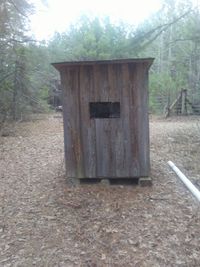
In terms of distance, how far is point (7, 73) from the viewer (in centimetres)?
1059

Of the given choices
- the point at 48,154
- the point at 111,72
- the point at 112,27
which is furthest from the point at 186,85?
the point at 111,72

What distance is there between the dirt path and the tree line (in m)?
3.36

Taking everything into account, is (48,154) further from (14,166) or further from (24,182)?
(24,182)

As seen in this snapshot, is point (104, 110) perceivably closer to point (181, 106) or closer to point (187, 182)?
point (187, 182)

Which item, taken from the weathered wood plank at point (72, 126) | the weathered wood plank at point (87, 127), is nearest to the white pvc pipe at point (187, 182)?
the weathered wood plank at point (87, 127)

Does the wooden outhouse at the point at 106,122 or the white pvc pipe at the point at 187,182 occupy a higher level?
the wooden outhouse at the point at 106,122

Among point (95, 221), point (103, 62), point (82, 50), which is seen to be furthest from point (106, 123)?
point (82, 50)

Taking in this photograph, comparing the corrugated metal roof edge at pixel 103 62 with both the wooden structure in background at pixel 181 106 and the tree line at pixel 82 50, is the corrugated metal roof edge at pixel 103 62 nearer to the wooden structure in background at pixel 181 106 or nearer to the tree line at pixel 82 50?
the tree line at pixel 82 50

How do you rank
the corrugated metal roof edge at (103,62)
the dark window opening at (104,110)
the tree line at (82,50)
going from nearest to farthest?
the corrugated metal roof edge at (103,62) → the dark window opening at (104,110) → the tree line at (82,50)

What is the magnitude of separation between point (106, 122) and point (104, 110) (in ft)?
1.82

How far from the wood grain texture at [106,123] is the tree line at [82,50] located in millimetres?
2549

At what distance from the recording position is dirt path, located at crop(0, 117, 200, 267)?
2.75 metres

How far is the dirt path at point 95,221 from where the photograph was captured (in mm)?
2746

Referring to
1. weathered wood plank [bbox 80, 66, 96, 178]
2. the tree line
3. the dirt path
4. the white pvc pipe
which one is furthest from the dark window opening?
the tree line
